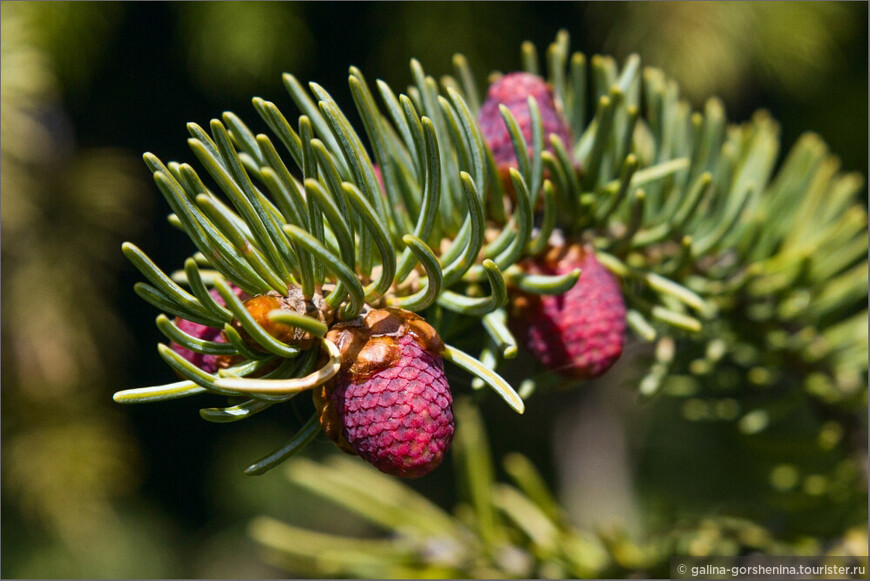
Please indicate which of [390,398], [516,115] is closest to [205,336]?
[390,398]

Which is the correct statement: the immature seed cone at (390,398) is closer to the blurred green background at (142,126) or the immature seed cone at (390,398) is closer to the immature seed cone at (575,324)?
the immature seed cone at (575,324)

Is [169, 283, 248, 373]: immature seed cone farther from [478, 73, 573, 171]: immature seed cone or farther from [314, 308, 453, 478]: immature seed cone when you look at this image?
[478, 73, 573, 171]: immature seed cone

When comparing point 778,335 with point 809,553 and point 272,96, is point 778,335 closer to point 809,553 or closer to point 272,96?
point 809,553

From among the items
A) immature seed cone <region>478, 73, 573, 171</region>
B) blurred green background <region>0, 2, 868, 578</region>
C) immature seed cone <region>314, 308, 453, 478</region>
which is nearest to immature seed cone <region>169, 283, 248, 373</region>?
immature seed cone <region>314, 308, 453, 478</region>

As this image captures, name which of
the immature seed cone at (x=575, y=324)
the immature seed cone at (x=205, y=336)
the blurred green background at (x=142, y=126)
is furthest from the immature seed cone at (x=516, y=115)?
the blurred green background at (x=142, y=126)

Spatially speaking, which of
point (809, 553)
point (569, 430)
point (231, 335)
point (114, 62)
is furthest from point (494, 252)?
point (569, 430)

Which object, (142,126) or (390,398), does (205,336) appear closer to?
(390,398)
